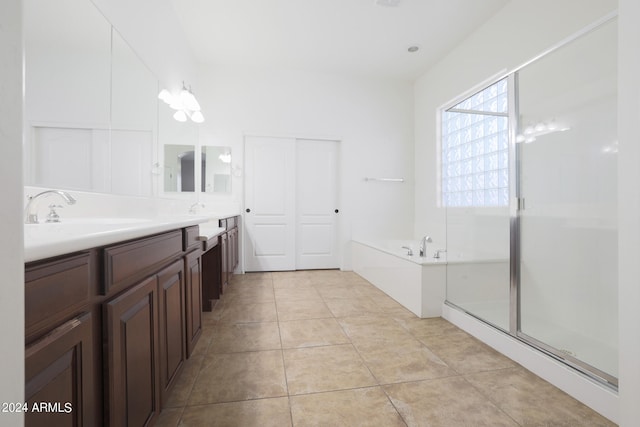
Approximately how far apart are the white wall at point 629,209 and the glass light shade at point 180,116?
313cm

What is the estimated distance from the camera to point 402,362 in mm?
1712

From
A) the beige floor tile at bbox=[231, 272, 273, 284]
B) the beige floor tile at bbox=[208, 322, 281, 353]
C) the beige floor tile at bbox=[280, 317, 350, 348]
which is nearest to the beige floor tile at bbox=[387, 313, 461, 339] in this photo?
the beige floor tile at bbox=[280, 317, 350, 348]

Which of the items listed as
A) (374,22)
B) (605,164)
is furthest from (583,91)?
(374,22)

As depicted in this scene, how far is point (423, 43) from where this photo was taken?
3420mm

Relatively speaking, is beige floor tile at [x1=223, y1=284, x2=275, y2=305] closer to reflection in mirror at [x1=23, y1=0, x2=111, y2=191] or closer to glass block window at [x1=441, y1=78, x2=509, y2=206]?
reflection in mirror at [x1=23, y1=0, x2=111, y2=191]

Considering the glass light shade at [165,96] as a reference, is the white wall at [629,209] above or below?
below

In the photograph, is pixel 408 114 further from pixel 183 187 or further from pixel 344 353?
pixel 344 353

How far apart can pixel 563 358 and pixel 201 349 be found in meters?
2.02

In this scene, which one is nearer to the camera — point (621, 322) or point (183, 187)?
point (621, 322)

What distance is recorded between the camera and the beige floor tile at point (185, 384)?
4.41ft

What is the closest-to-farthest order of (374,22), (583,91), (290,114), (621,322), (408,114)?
(621,322) → (583,91) → (374,22) → (290,114) → (408,114)

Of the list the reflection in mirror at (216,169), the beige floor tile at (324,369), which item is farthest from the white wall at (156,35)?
the beige floor tile at (324,369)

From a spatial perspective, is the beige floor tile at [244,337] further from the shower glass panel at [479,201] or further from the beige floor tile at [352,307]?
the shower glass panel at [479,201]

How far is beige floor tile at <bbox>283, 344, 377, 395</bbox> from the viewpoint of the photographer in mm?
1484
